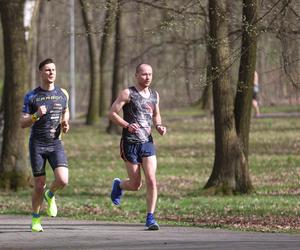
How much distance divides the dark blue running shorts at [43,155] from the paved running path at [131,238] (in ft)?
2.62

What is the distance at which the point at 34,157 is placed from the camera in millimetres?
11883

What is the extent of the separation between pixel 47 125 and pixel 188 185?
27.2 ft

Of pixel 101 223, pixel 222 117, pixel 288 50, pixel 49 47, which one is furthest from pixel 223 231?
pixel 49 47

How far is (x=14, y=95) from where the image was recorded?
1889 centimetres

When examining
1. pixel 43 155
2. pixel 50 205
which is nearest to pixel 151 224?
pixel 50 205

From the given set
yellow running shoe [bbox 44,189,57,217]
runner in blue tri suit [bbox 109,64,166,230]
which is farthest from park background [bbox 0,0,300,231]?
yellow running shoe [bbox 44,189,57,217]

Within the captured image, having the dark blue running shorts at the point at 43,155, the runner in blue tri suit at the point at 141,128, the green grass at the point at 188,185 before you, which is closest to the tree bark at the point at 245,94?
the green grass at the point at 188,185

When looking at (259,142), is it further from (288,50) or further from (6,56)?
(288,50)

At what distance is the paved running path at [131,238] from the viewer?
1034cm

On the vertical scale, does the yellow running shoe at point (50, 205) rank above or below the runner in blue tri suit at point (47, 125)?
below

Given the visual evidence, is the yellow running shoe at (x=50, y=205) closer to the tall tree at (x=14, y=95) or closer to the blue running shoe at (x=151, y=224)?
the blue running shoe at (x=151, y=224)

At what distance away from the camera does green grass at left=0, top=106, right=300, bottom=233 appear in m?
14.1

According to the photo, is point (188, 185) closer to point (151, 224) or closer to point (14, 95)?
point (14, 95)

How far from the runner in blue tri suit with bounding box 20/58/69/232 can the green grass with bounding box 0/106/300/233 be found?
1.98 metres
